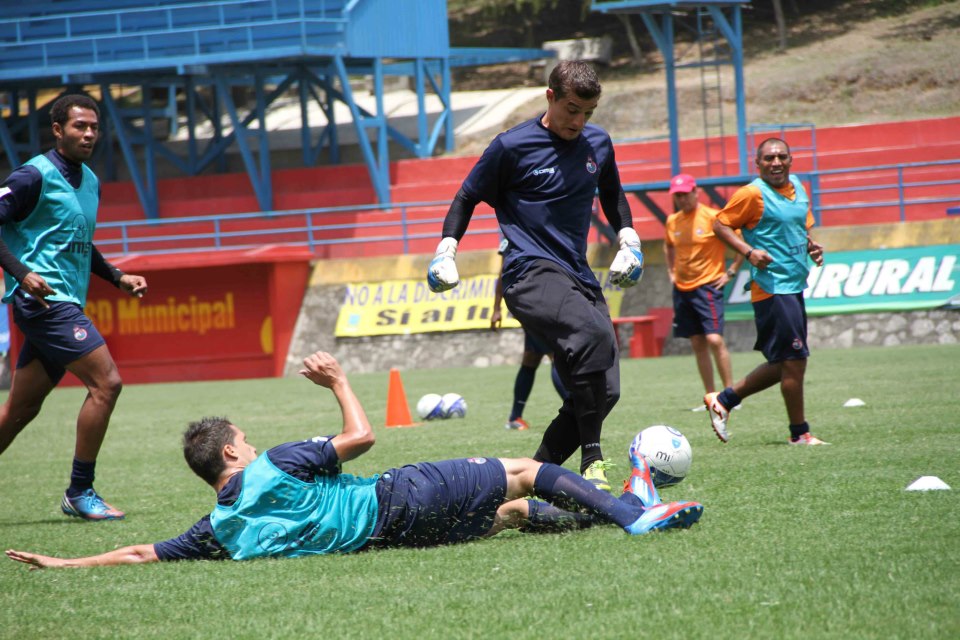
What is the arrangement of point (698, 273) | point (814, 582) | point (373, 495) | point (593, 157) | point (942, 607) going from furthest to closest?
point (698, 273), point (593, 157), point (373, 495), point (814, 582), point (942, 607)

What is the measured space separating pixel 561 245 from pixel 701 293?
5.82m

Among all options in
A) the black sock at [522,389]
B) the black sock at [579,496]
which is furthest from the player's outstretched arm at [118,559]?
the black sock at [522,389]

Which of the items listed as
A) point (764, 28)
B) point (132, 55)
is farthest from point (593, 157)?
point (764, 28)

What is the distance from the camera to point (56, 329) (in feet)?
22.1

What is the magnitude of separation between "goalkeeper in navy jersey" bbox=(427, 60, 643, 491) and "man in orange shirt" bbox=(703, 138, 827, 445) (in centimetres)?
225

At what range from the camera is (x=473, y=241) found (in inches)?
1068

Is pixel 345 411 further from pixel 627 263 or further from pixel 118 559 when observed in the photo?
pixel 627 263

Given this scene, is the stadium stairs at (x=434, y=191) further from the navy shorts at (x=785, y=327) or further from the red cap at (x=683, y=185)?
the navy shorts at (x=785, y=327)

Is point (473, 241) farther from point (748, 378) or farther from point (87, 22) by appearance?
point (748, 378)

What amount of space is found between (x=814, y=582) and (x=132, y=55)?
97.4 ft

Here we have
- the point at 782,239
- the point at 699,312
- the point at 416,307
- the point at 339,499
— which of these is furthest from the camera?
the point at 416,307

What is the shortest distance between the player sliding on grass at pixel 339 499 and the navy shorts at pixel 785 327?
3.01 m

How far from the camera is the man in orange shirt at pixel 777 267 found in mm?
8023

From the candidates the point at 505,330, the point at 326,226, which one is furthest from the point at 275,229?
the point at 505,330
